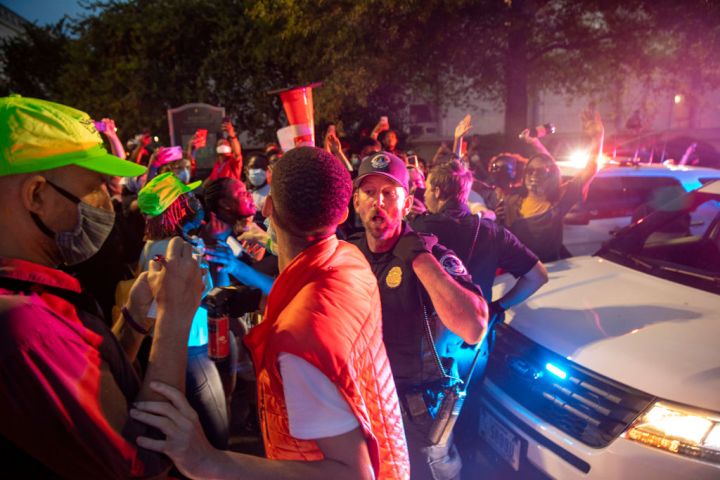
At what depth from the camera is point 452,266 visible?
7.22 feet

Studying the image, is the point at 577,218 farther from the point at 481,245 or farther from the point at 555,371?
the point at 555,371

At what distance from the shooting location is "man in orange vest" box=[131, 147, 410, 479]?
3.63ft

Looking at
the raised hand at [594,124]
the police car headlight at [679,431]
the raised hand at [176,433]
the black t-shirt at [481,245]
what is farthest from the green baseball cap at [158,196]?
the raised hand at [594,124]

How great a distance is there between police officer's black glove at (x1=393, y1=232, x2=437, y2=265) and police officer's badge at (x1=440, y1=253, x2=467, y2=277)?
84mm

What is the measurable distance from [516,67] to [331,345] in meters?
14.1

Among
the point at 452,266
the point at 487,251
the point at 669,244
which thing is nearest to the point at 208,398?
the point at 452,266

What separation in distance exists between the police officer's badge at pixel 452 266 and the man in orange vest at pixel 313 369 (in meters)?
0.82

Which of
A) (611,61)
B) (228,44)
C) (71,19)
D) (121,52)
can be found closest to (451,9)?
(611,61)

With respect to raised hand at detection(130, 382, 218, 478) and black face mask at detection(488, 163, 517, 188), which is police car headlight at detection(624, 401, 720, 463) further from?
black face mask at detection(488, 163, 517, 188)

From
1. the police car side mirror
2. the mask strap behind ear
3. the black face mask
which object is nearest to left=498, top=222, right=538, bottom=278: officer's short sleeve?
the mask strap behind ear

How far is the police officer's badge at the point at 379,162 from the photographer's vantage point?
250cm

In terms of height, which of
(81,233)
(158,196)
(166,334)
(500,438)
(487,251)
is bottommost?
(500,438)

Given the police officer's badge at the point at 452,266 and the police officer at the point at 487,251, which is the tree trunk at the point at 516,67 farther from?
the police officer's badge at the point at 452,266

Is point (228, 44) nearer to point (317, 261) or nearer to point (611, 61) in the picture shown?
point (611, 61)
